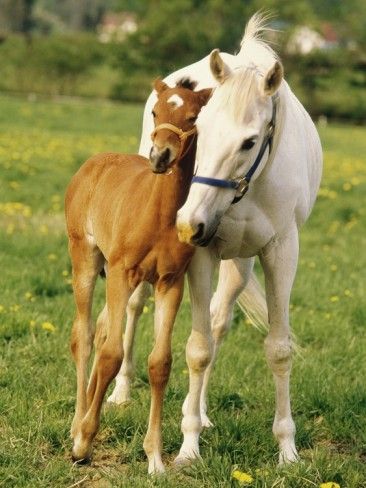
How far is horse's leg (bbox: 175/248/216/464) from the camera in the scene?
4590mm

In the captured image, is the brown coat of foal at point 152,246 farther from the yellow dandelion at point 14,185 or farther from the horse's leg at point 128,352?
the yellow dandelion at point 14,185

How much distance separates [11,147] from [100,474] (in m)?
12.9

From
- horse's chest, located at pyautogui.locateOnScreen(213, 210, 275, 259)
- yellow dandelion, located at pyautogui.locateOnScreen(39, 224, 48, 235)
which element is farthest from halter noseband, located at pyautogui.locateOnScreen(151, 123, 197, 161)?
yellow dandelion, located at pyautogui.locateOnScreen(39, 224, 48, 235)

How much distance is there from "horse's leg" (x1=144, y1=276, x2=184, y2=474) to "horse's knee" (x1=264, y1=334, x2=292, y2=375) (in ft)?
2.58

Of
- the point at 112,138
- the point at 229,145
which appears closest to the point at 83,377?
the point at 229,145

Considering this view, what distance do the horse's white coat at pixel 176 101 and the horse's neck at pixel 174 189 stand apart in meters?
0.25

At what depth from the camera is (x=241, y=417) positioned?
16.0 feet

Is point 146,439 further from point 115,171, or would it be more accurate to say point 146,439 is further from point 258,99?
point 258,99

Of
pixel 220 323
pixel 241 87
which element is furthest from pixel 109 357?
pixel 220 323

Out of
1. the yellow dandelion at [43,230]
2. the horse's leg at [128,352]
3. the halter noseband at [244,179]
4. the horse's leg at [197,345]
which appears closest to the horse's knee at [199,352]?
the horse's leg at [197,345]

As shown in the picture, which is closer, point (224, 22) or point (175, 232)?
point (175, 232)

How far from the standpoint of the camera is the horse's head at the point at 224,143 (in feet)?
12.4

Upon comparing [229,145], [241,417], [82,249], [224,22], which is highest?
[229,145]

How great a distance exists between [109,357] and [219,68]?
1436mm
